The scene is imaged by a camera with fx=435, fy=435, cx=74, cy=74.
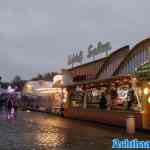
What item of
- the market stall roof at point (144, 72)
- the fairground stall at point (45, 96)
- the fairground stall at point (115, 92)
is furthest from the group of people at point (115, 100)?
the fairground stall at point (45, 96)

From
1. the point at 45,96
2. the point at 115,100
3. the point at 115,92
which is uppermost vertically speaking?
the point at 45,96

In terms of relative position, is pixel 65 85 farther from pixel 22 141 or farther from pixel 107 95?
pixel 22 141

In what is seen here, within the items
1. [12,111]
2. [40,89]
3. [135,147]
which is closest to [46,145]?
[135,147]

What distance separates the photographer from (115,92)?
110ft

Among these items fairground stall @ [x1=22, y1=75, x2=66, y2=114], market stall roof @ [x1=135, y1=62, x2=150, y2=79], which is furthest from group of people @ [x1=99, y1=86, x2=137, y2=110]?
fairground stall @ [x1=22, y1=75, x2=66, y2=114]

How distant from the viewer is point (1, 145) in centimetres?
1720

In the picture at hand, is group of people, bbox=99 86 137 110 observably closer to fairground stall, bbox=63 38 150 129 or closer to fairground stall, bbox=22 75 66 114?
fairground stall, bbox=63 38 150 129

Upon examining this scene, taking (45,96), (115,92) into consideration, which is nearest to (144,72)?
(115,92)

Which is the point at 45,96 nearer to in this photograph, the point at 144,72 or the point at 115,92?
the point at 115,92

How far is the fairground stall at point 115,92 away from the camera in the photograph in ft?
93.6

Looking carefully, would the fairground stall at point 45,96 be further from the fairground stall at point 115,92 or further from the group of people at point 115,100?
the group of people at point 115,100

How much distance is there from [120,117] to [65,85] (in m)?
15.3

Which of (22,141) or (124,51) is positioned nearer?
(22,141)

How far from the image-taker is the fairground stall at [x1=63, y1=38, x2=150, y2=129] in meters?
28.5
